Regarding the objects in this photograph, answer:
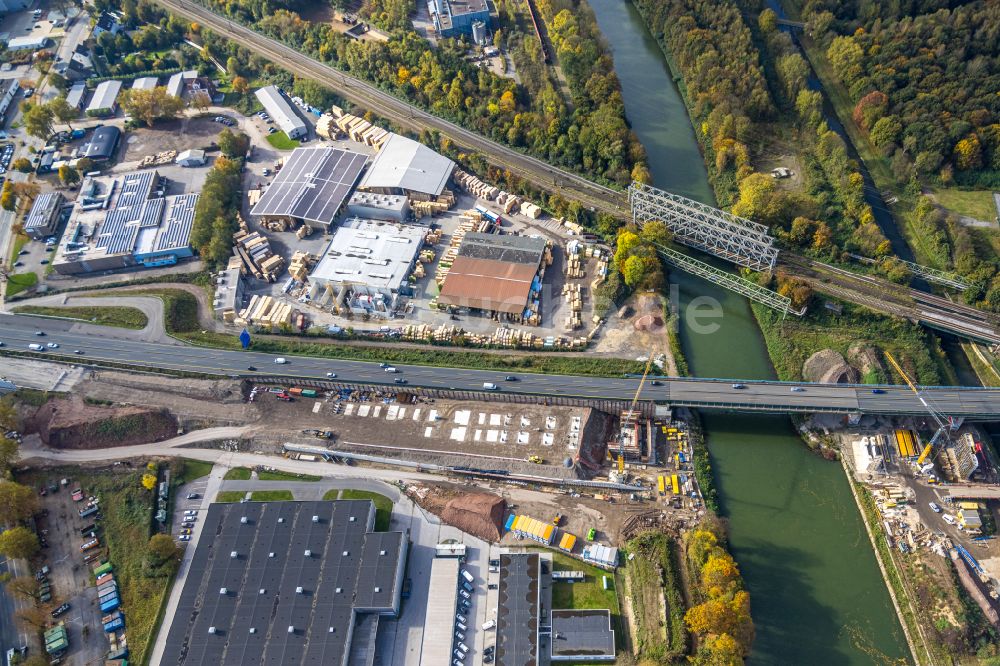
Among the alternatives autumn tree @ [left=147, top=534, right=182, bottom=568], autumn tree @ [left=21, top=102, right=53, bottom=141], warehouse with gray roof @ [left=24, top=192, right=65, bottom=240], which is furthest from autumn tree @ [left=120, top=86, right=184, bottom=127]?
autumn tree @ [left=147, top=534, right=182, bottom=568]

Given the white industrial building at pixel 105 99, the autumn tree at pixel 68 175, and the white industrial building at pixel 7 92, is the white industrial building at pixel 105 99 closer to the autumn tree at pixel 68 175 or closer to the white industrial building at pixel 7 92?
the white industrial building at pixel 7 92

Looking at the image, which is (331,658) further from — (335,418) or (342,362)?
(342,362)

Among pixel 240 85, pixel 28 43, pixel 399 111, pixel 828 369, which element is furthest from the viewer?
pixel 28 43

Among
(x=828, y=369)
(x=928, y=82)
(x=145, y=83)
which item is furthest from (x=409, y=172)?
(x=928, y=82)

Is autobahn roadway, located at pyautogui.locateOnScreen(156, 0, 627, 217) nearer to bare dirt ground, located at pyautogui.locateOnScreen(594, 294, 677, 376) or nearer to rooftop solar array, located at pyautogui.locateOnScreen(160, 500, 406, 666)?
bare dirt ground, located at pyautogui.locateOnScreen(594, 294, 677, 376)

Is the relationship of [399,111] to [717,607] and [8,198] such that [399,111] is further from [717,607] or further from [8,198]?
[717,607]

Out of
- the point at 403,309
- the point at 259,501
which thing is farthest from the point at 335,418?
the point at 403,309
